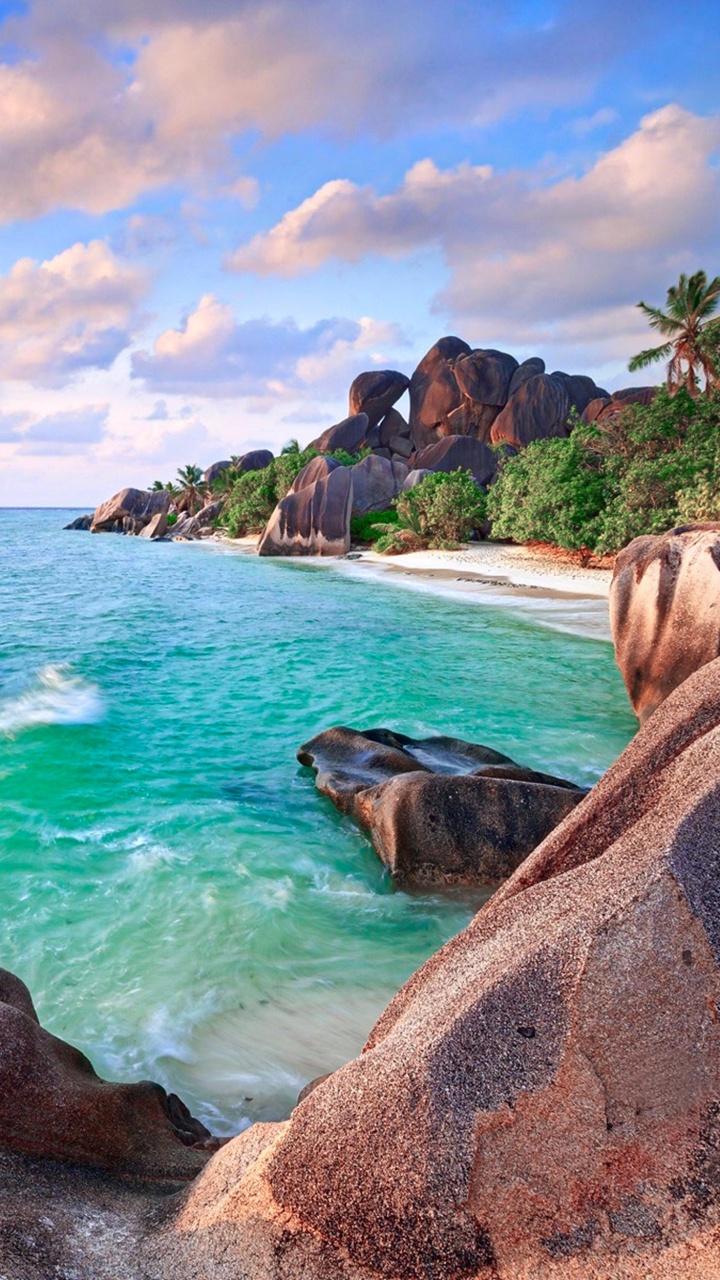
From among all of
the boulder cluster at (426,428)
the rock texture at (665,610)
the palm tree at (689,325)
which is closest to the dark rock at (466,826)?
the rock texture at (665,610)

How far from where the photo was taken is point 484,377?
60.3m

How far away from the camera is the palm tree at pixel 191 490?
7531cm

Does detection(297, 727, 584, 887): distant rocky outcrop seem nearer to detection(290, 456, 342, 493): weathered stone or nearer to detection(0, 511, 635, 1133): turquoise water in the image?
detection(0, 511, 635, 1133): turquoise water

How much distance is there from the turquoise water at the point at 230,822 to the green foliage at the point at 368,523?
73.5ft

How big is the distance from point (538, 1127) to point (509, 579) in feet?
87.1

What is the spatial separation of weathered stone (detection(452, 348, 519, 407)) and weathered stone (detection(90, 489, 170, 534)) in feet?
111

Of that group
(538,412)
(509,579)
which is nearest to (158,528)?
(538,412)

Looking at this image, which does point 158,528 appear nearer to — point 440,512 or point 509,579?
point 440,512

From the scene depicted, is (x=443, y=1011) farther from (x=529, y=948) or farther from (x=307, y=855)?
(x=307, y=855)

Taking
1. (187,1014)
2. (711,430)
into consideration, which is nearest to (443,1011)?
(187,1014)

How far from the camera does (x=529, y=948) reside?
224 centimetres

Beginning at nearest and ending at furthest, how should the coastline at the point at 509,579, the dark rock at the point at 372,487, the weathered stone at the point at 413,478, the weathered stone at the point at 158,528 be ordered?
the coastline at the point at 509,579, the weathered stone at the point at 413,478, the dark rock at the point at 372,487, the weathered stone at the point at 158,528

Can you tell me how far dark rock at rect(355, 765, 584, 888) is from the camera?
22.7 ft

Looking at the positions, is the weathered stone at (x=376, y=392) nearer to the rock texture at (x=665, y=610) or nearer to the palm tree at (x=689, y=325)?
the palm tree at (x=689, y=325)
